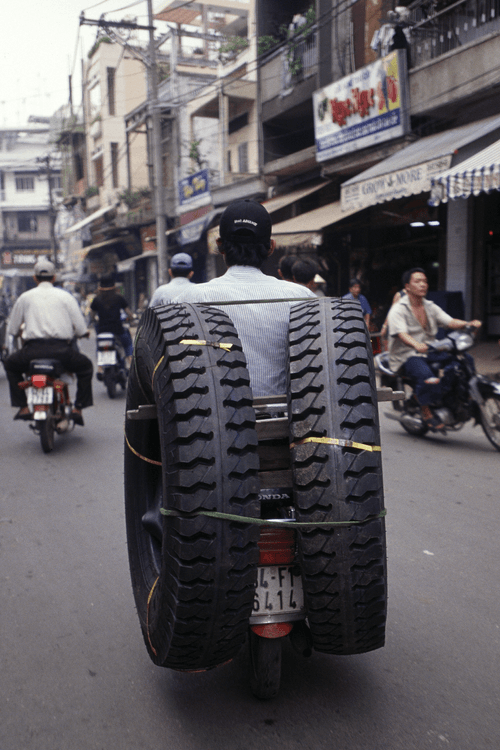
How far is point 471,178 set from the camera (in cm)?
978

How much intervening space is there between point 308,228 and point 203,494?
42.9 ft

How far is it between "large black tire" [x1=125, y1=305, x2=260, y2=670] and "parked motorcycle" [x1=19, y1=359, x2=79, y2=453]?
14.5 feet

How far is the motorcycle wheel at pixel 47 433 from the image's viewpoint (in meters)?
6.56

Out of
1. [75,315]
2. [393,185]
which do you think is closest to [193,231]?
[393,185]

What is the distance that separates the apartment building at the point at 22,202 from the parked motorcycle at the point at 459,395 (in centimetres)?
6584

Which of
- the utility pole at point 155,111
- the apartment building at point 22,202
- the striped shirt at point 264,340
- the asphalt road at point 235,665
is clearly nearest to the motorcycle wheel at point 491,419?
the asphalt road at point 235,665

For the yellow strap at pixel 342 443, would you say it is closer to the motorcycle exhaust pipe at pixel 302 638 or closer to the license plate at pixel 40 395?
the motorcycle exhaust pipe at pixel 302 638

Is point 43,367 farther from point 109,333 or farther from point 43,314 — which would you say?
point 109,333

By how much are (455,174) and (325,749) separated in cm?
922

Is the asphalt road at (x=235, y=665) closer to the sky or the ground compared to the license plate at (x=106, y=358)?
closer to the ground

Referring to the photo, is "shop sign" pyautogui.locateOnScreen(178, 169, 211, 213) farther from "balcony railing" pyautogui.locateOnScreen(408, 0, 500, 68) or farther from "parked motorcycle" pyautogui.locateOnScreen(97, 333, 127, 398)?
"parked motorcycle" pyautogui.locateOnScreen(97, 333, 127, 398)

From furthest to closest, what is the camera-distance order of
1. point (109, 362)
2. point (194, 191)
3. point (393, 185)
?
point (194, 191) → point (393, 185) → point (109, 362)

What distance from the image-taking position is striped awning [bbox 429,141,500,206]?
9.53 metres

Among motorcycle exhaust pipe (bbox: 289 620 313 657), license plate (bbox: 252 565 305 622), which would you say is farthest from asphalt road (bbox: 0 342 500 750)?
license plate (bbox: 252 565 305 622)
